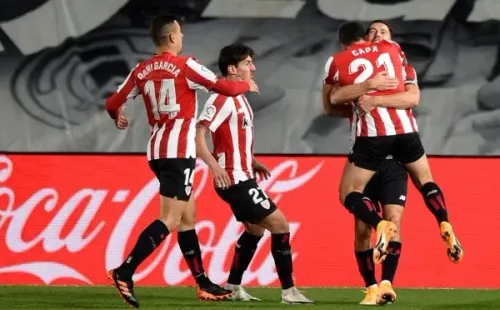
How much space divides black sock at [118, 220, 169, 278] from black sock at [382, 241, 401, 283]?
124 centimetres

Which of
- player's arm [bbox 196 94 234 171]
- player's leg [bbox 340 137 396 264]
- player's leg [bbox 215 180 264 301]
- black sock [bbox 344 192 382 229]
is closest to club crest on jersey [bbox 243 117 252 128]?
player's arm [bbox 196 94 234 171]

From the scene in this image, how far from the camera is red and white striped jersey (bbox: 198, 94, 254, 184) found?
310 inches

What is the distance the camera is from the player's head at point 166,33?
294 inches

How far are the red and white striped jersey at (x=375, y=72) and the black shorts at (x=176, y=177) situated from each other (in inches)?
39.4

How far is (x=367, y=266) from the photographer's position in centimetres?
783

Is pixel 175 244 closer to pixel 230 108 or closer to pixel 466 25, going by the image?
pixel 230 108

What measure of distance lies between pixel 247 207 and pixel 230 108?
62 centimetres

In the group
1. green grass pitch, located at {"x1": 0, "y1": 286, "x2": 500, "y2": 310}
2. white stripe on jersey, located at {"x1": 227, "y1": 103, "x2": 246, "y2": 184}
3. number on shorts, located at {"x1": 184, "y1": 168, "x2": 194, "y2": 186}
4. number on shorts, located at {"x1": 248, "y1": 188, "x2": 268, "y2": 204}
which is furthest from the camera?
white stripe on jersey, located at {"x1": 227, "y1": 103, "x2": 246, "y2": 184}

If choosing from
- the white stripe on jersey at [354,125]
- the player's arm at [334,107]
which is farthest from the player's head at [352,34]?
the white stripe on jersey at [354,125]

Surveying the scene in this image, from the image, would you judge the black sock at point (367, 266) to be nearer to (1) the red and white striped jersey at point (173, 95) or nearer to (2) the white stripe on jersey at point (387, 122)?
(2) the white stripe on jersey at point (387, 122)

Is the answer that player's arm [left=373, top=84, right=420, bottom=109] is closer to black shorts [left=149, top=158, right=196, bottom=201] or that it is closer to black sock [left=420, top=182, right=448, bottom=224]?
black sock [left=420, top=182, right=448, bottom=224]

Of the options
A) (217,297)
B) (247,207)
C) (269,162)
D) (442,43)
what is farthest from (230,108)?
(442,43)

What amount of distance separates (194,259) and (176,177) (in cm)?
80

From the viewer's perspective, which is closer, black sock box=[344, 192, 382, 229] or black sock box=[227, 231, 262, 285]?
black sock box=[344, 192, 382, 229]
